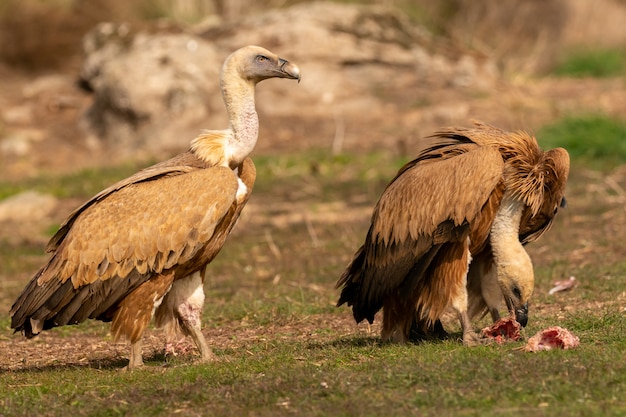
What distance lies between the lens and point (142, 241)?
292 inches

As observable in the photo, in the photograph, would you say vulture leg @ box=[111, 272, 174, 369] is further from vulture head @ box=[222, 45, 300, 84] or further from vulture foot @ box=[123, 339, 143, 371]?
vulture head @ box=[222, 45, 300, 84]

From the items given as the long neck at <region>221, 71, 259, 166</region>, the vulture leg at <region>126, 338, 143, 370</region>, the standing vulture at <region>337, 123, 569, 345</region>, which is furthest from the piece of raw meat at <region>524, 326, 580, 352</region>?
the vulture leg at <region>126, 338, 143, 370</region>

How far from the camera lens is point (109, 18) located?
2634 cm

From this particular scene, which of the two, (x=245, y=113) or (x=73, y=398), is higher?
(x=245, y=113)

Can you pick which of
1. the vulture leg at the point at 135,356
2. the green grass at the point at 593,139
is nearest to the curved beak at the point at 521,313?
the vulture leg at the point at 135,356

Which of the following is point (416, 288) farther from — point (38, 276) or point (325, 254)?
point (325, 254)

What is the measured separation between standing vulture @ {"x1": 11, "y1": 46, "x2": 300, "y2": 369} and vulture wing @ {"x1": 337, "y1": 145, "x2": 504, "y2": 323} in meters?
1.00

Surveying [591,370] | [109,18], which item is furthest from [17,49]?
[591,370]

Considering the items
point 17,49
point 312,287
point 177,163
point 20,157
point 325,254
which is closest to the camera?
point 177,163

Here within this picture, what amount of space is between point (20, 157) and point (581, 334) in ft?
49.1

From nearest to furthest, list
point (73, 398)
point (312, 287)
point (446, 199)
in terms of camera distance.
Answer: point (73, 398) → point (446, 199) → point (312, 287)

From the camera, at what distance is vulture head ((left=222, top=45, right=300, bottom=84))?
311 inches

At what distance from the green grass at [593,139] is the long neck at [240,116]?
9.55m

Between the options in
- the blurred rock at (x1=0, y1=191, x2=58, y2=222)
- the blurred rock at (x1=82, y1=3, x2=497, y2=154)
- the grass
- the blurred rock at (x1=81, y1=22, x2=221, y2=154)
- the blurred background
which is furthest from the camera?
the blurred rock at (x1=82, y1=3, x2=497, y2=154)
